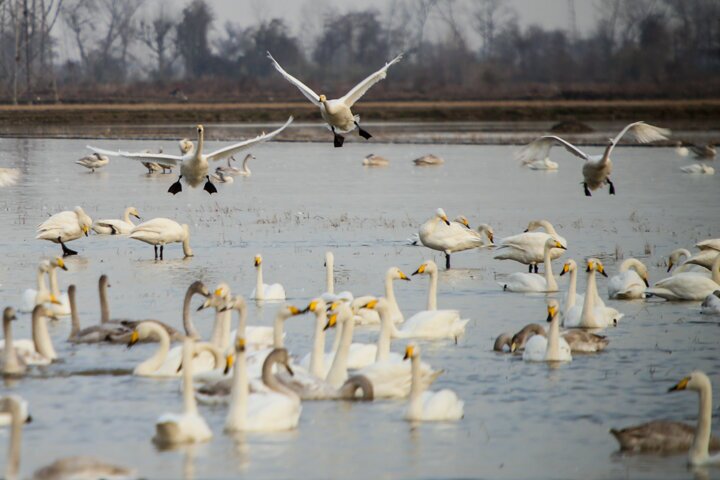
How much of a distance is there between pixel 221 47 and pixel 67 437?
13991cm

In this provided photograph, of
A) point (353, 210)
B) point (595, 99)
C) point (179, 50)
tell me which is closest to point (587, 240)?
point (353, 210)

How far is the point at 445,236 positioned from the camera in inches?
574

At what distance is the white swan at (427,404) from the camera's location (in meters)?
7.99

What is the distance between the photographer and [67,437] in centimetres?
756

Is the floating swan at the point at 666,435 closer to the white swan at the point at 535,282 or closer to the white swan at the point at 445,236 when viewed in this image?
the white swan at the point at 535,282

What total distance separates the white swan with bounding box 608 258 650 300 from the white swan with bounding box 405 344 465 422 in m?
4.67

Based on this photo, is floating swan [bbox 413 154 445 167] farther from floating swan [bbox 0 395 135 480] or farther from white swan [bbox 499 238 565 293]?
floating swan [bbox 0 395 135 480]

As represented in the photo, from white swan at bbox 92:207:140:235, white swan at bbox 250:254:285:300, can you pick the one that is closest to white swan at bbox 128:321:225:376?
white swan at bbox 250:254:285:300

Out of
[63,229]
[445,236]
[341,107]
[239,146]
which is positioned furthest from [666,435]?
[63,229]

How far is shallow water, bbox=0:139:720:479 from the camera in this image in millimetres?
7332

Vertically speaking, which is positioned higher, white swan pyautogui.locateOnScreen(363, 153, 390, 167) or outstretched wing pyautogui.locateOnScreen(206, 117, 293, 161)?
outstretched wing pyautogui.locateOnScreen(206, 117, 293, 161)

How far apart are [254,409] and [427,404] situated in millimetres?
1041

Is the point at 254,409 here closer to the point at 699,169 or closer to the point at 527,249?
the point at 527,249

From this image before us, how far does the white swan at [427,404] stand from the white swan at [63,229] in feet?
26.2
